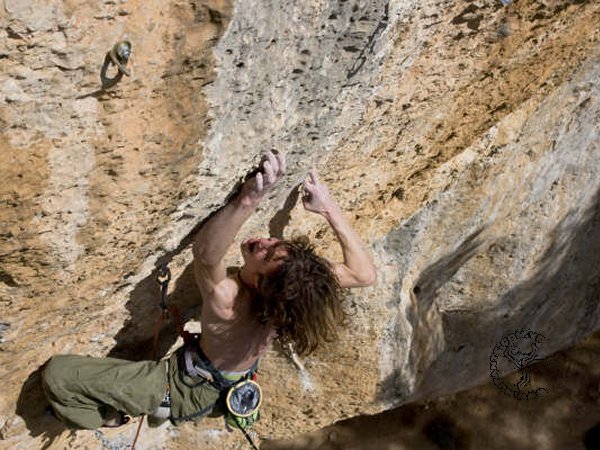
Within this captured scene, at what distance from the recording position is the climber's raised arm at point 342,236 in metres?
2.75

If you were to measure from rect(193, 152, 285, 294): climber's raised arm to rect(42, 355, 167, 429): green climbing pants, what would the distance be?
773 millimetres

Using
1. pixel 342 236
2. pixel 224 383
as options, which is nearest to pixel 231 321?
pixel 224 383

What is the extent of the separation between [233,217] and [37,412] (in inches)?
58.8

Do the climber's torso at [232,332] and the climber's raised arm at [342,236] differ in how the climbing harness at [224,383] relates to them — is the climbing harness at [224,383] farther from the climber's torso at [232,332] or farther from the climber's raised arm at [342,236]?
the climber's raised arm at [342,236]

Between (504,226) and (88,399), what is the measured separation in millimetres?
2533

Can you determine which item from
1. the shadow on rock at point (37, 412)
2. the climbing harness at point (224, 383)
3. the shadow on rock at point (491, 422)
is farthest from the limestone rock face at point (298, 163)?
the shadow on rock at point (491, 422)

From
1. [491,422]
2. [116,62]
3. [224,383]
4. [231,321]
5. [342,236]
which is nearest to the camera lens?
[116,62]

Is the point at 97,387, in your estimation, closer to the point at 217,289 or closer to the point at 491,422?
the point at 217,289

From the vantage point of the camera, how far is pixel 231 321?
2.63 m

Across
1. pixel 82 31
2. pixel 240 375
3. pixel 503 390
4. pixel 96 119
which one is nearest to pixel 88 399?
pixel 240 375

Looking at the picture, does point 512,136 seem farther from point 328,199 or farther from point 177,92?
point 177,92

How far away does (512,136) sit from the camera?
3320 millimetres

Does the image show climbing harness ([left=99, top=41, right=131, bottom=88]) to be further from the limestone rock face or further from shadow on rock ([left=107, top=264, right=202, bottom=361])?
shadow on rock ([left=107, top=264, right=202, bottom=361])

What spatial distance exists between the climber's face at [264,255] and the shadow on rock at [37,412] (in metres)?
1.05
